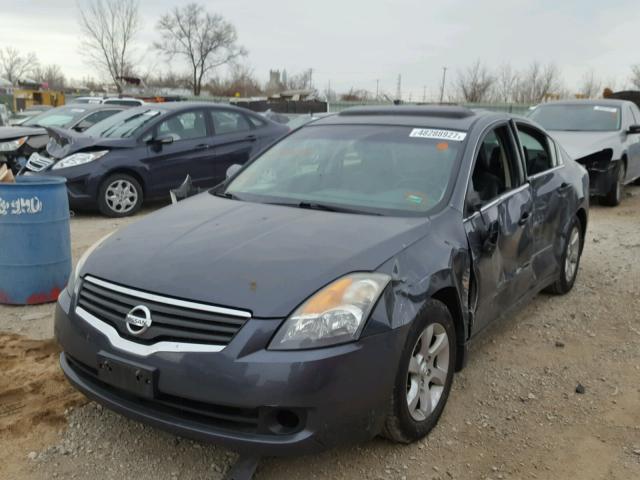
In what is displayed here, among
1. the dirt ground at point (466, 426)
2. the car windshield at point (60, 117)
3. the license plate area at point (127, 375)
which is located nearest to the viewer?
the license plate area at point (127, 375)

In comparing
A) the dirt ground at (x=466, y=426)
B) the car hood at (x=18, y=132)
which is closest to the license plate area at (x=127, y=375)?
the dirt ground at (x=466, y=426)

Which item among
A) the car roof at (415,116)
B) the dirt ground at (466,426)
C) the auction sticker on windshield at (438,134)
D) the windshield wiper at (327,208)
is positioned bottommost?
the dirt ground at (466,426)

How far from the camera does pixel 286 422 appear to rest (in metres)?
2.38

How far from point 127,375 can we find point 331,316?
2.87ft

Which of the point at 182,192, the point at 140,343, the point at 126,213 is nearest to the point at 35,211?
the point at 182,192

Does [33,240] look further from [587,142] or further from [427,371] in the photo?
[587,142]

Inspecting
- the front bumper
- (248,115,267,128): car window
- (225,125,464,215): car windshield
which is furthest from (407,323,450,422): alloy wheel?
(248,115,267,128): car window

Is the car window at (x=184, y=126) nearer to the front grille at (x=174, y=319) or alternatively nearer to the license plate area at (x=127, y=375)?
the front grille at (x=174, y=319)

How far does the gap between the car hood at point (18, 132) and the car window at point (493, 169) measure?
8.42 meters

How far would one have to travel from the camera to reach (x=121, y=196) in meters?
8.34

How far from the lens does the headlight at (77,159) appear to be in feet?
26.3

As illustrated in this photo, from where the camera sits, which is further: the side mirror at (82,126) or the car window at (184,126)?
the side mirror at (82,126)

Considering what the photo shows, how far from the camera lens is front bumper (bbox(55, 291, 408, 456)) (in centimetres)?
227

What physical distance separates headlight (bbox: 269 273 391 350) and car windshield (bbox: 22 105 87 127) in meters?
10.4
